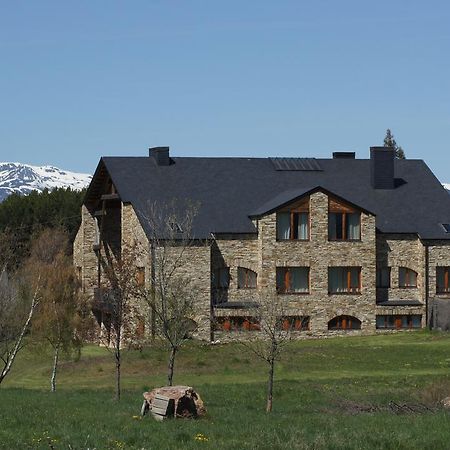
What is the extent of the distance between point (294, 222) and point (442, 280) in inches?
389

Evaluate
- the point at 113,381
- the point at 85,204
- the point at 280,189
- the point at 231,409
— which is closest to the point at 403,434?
the point at 231,409

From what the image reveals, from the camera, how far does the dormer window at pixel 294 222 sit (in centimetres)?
6119

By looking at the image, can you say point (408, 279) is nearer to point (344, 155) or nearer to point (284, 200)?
point (284, 200)

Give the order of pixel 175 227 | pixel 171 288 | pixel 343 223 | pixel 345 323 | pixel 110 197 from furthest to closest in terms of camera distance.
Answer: pixel 110 197 → pixel 345 323 → pixel 343 223 → pixel 175 227 → pixel 171 288

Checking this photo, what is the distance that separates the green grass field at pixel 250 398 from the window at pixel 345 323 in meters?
2.14

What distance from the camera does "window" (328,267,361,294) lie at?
62.3 m

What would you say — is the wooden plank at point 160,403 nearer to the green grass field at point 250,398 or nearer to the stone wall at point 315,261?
the green grass field at point 250,398

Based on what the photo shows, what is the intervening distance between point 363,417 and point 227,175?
Answer: 39.9 meters

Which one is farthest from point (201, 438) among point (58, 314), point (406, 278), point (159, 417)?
point (406, 278)

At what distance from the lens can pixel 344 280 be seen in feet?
205

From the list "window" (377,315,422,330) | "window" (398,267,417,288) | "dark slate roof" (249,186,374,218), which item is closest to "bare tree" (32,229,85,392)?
"dark slate roof" (249,186,374,218)

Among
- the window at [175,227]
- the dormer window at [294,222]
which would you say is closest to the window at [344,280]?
the dormer window at [294,222]

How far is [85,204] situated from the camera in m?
73.3

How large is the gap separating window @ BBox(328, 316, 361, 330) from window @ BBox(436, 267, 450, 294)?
537cm
